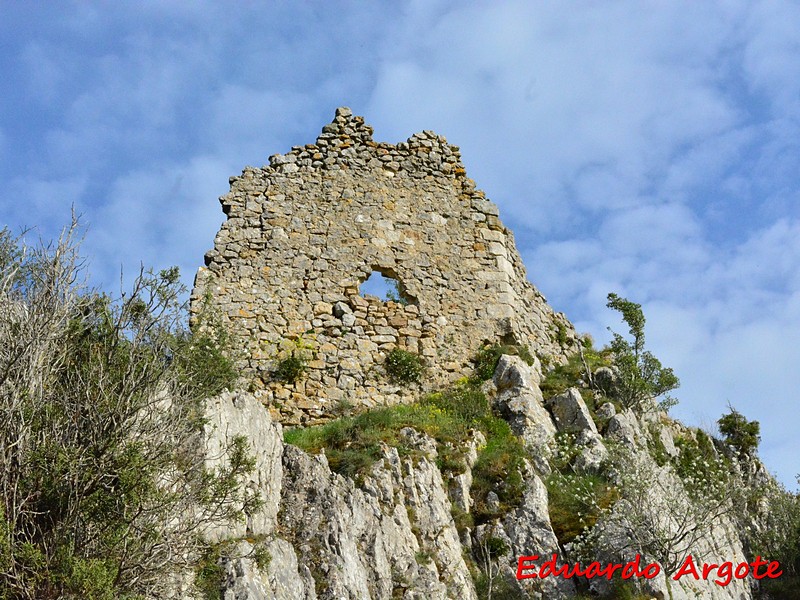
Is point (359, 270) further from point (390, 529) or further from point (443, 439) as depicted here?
point (390, 529)

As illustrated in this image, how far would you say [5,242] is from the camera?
1013cm

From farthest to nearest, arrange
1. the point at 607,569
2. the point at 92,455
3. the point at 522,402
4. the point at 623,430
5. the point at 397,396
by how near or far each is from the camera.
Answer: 1. the point at 397,396
2. the point at 522,402
3. the point at 623,430
4. the point at 607,569
5. the point at 92,455

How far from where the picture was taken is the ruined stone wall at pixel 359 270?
1362 cm

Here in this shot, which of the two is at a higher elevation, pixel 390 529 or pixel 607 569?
pixel 390 529

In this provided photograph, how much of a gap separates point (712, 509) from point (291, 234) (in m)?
8.34

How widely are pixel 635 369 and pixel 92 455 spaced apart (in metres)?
9.62

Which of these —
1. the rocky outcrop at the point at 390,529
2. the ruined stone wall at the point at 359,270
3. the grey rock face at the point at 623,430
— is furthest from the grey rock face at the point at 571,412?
the ruined stone wall at the point at 359,270

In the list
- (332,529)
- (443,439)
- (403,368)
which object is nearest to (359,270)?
(403,368)

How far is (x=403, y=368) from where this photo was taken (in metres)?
13.7

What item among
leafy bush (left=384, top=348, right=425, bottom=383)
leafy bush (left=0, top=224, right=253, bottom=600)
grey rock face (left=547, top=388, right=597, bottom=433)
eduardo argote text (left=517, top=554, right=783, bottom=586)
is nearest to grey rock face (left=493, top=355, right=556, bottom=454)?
grey rock face (left=547, top=388, right=597, bottom=433)

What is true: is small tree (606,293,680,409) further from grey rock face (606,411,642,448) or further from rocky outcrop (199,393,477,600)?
rocky outcrop (199,393,477,600)

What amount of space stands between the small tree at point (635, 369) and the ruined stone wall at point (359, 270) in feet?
3.97

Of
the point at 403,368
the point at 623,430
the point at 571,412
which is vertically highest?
the point at 403,368

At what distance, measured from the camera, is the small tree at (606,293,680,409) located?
13.8 meters
